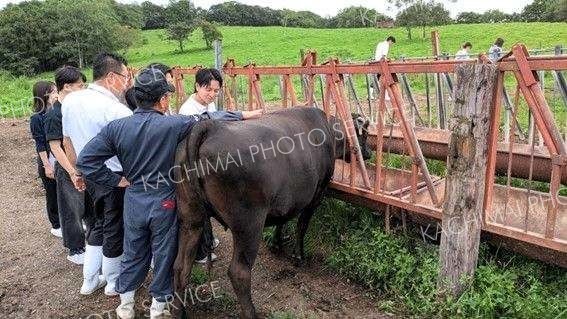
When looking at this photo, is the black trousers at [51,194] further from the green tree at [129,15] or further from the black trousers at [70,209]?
the green tree at [129,15]

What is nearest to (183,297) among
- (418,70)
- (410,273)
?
(410,273)

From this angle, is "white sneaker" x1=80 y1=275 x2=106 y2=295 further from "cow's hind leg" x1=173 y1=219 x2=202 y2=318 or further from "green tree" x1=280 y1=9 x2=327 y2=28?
"green tree" x1=280 y1=9 x2=327 y2=28

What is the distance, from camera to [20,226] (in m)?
6.69

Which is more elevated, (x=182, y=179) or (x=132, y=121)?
(x=132, y=121)

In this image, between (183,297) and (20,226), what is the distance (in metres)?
4.05

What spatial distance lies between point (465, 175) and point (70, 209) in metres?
3.96

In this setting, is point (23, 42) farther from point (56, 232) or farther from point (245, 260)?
point (245, 260)

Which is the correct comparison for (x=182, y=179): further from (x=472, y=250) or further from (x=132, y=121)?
(x=472, y=250)

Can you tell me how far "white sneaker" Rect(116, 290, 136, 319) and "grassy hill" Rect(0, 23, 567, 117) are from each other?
1531cm

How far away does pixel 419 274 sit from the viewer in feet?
13.6

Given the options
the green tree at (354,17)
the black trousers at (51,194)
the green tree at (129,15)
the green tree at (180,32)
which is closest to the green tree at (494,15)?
the green tree at (354,17)

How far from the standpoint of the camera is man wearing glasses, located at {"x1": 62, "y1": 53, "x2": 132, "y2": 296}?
4.04m

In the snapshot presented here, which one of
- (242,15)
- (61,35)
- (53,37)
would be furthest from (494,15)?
(53,37)

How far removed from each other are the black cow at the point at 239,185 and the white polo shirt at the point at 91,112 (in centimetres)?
84
